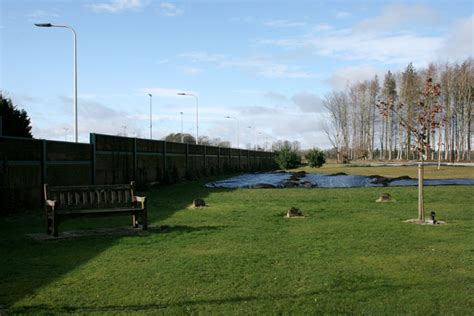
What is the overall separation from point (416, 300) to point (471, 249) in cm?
336

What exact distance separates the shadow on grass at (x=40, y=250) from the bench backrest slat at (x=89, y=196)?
2.65 feet

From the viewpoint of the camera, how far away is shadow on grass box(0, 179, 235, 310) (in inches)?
244

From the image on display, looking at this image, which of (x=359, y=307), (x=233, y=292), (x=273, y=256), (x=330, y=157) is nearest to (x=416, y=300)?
(x=359, y=307)

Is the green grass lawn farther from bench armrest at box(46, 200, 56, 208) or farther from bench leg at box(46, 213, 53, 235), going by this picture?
bench armrest at box(46, 200, 56, 208)

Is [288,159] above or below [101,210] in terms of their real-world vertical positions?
above

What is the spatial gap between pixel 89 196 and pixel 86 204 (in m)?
0.53

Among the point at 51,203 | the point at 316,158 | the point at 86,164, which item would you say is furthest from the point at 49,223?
the point at 316,158

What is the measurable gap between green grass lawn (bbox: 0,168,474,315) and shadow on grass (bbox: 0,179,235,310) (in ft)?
0.06

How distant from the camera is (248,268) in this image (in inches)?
274

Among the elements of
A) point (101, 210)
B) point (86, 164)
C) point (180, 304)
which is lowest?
point (180, 304)

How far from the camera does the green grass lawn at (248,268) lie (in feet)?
17.5

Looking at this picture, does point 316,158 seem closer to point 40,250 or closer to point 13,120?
point 13,120

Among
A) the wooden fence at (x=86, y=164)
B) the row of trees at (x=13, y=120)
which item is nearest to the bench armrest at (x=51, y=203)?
the wooden fence at (x=86, y=164)

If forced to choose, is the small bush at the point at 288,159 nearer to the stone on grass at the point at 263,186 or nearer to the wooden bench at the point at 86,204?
the stone on grass at the point at 263,186
